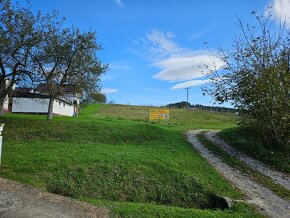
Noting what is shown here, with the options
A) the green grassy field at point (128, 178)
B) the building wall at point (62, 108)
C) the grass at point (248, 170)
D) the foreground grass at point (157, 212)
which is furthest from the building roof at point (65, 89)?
the building wall at point (62, 108)

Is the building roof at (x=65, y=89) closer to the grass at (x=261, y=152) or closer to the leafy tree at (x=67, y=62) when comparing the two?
the leafy tree at (x=67, y=62)

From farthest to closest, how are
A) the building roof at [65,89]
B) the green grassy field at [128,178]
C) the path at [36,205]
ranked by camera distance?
the building roof at [65,89] → the green grassy field at [128,178] → the path at [36,205]

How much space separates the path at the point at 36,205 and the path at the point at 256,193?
183 inches

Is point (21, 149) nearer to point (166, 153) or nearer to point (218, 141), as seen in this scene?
point (166, 153)

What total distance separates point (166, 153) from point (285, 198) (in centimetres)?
573

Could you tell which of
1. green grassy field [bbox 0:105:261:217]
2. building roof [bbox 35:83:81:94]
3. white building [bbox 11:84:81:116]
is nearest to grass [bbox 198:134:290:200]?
green grassy field [bbox 0:105:261:217]

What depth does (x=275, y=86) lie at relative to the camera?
51.9ft

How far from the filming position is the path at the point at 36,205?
598cm

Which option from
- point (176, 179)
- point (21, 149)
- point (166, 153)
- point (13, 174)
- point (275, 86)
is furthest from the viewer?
point (275, 86)

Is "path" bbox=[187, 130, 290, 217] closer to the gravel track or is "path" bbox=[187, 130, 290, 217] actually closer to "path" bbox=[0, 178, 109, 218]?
the gravel track

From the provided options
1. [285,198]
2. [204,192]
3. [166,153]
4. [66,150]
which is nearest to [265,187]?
[285,198]

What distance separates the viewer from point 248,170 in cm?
1327

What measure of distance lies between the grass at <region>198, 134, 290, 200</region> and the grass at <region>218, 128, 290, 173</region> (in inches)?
52.5

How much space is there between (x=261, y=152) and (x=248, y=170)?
11.3 feet
